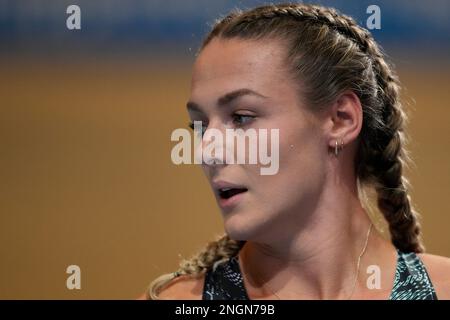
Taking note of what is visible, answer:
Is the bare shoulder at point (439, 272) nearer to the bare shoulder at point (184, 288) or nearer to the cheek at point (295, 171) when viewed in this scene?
the cheek at point (295, 171)

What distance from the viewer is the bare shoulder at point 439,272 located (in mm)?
1416

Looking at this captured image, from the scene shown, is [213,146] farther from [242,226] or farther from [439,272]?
[439,272]

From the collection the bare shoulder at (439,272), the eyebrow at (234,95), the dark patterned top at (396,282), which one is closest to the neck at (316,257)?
the dark patterned top at (396,282)

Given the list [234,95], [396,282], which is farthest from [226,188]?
[396,282]

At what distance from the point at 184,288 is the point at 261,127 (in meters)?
0.38

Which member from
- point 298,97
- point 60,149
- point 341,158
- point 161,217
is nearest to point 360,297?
point 341,158

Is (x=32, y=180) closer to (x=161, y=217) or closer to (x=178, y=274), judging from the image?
(x=161, y=217)

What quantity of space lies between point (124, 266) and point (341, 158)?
0.61 m

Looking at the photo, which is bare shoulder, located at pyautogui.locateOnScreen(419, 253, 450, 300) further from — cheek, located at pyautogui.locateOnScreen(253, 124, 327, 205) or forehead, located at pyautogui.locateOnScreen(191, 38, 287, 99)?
forehead, located at pyautogui.locateOnScreen(191, 38, 287, 99)

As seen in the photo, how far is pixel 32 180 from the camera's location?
1.78m

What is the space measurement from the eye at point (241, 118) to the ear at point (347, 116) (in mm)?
169

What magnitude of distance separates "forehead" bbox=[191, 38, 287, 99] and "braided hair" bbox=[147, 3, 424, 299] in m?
0.02

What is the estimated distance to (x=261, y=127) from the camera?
1324 millimetres

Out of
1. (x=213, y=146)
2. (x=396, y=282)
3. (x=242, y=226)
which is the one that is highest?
(x=213, y=146)
